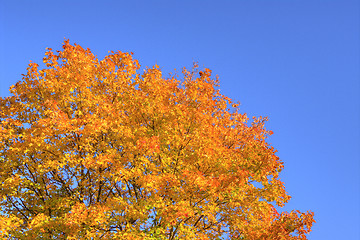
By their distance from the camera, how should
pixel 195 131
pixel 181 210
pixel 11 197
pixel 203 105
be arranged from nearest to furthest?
pixel 181 210 < pixel 195 131 < pixel 11 197 < pixel 203 105

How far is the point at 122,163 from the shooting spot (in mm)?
14539

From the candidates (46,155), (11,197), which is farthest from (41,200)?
(46,155)

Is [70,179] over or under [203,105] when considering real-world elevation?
under

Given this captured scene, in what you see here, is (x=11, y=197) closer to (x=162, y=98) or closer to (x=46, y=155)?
(x=46, y=155)

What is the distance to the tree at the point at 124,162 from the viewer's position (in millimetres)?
13594

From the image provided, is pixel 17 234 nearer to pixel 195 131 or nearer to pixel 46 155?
pixel 46 155

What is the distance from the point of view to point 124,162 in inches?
570

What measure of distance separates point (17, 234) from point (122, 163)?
5.44 m

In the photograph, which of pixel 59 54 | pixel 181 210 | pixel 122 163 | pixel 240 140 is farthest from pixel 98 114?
pixel 240 140

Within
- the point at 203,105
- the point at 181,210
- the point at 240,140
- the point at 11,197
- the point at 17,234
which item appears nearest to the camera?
the point at 181,210

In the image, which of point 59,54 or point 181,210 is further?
point 59,54

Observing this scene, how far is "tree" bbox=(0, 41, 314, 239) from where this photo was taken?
44.6ft

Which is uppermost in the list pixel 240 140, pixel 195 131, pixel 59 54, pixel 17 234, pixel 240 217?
pixel 59 54

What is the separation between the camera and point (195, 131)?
48.9 ft
